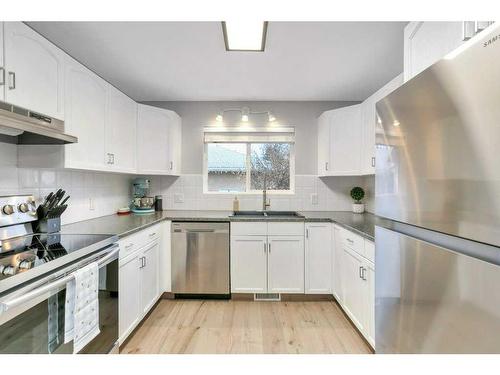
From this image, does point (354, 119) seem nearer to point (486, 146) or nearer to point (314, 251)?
point (314, 251)

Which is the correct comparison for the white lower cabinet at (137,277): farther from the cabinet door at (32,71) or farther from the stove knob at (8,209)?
the cabinet door at (32,71)

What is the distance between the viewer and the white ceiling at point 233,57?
1.64 metres

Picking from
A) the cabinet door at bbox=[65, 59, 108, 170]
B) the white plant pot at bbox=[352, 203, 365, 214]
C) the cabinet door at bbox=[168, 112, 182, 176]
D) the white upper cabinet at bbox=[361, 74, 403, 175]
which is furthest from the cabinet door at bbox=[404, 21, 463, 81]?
the cabinet door at bbox=[168, 112, 182, 176]

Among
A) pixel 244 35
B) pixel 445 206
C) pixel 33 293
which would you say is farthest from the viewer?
pixel 244 35

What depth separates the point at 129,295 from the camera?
1.86 metres

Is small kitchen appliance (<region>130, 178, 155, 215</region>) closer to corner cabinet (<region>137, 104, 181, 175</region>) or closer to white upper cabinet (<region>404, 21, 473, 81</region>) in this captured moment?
corner cabinet (<region>137, 104, 181, 175</region>)

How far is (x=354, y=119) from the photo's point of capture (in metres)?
2.63

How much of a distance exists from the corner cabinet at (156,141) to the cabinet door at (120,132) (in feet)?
0.25

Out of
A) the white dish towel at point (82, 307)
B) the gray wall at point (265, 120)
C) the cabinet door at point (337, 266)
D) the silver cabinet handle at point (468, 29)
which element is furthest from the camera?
the gray wall at point (265, 120)

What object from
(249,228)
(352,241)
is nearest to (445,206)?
(352,241)

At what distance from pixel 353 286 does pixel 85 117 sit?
2493mm

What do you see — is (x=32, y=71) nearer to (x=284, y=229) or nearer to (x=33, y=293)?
(x=33, y=293)

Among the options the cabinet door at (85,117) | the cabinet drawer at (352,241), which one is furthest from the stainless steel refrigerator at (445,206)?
the cabinet door at (85,117)
